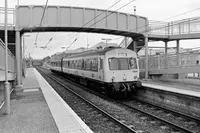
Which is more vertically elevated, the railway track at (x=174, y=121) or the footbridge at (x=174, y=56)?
the footbridge at (x=174, y=56)

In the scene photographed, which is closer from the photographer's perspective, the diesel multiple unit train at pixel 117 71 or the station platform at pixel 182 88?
the station platform at pixel 182 88

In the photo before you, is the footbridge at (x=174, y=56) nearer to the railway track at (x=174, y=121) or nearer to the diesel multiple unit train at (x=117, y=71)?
the diesel multiple unit train at (x=117, y=71)

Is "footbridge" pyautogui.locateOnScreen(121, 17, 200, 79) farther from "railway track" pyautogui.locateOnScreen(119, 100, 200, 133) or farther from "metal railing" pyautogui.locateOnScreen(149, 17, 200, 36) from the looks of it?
"railway track" pyautogui.locateOnScreen(119, 100, 200, 133)

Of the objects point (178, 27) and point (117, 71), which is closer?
point (117, 71)

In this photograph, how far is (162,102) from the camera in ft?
33.6

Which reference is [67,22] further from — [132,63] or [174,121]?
[174,121]

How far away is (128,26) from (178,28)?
5.01 metres

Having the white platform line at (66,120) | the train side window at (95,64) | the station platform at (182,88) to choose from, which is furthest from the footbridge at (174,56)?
the white platform line at (66,120)

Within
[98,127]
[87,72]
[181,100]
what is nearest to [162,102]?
[181,100]

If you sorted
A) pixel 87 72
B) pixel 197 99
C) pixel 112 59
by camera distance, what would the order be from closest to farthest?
pixel 197 99, pixel 112 59, pixel 87 72

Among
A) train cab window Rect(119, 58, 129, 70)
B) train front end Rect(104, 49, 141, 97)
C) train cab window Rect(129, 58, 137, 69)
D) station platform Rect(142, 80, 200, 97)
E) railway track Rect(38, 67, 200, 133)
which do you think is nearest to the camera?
railway track Rect(38, 67, 200, 133)

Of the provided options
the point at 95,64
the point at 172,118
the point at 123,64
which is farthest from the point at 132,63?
the point at 172,118

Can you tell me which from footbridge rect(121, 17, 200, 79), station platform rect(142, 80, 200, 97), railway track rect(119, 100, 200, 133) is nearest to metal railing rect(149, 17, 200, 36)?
footbridge rect(121, 17, 200, 79)

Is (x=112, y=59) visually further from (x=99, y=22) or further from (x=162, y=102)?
(x=99, y=22)
